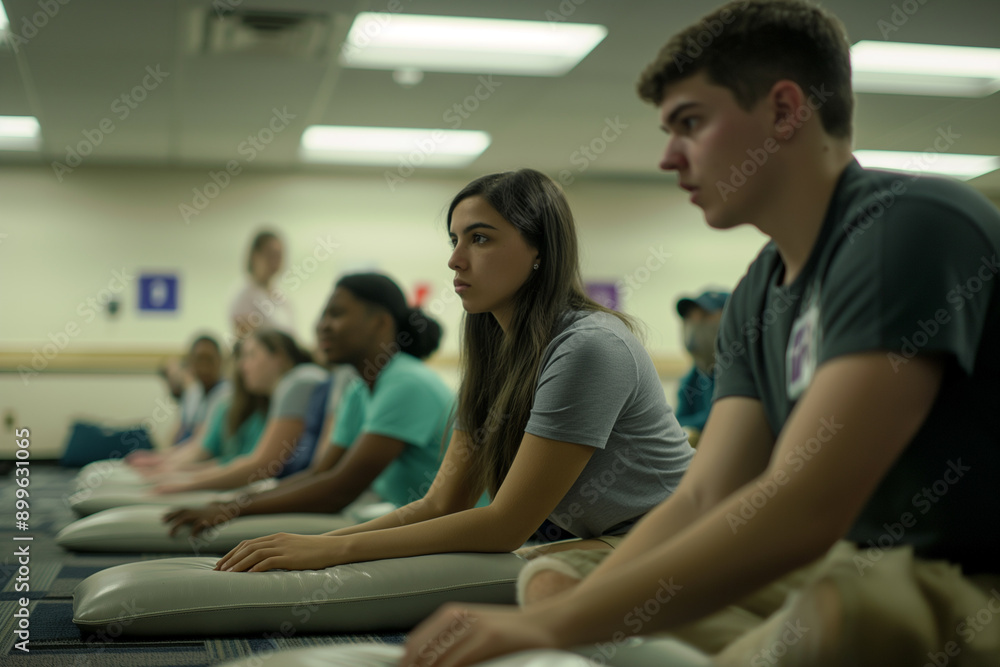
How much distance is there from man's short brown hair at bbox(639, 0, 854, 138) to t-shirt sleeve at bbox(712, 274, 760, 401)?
0.76 feet

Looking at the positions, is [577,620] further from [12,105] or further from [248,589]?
[12,105]

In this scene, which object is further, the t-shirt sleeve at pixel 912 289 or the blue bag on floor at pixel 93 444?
the blue bag on floor at pixel 93 444

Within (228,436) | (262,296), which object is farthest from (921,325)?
(262,296)

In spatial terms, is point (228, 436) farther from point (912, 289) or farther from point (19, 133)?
point (912, 289)

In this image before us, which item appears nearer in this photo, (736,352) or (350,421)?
(736,352)

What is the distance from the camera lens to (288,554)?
1.60m

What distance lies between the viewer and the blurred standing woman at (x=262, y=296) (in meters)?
5.33

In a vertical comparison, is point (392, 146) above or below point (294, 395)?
above

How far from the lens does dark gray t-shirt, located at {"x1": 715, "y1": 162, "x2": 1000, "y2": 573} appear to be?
73cm

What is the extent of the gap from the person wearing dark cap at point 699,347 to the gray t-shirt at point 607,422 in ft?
7.16

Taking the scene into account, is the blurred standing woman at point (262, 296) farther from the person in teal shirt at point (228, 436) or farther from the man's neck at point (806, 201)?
the man's neck at point (806, 201)

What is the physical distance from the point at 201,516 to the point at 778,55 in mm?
2101

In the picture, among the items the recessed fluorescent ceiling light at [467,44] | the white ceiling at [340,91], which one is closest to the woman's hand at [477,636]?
the white ceiling at [340,91]

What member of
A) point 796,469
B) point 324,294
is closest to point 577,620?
point 796,469
